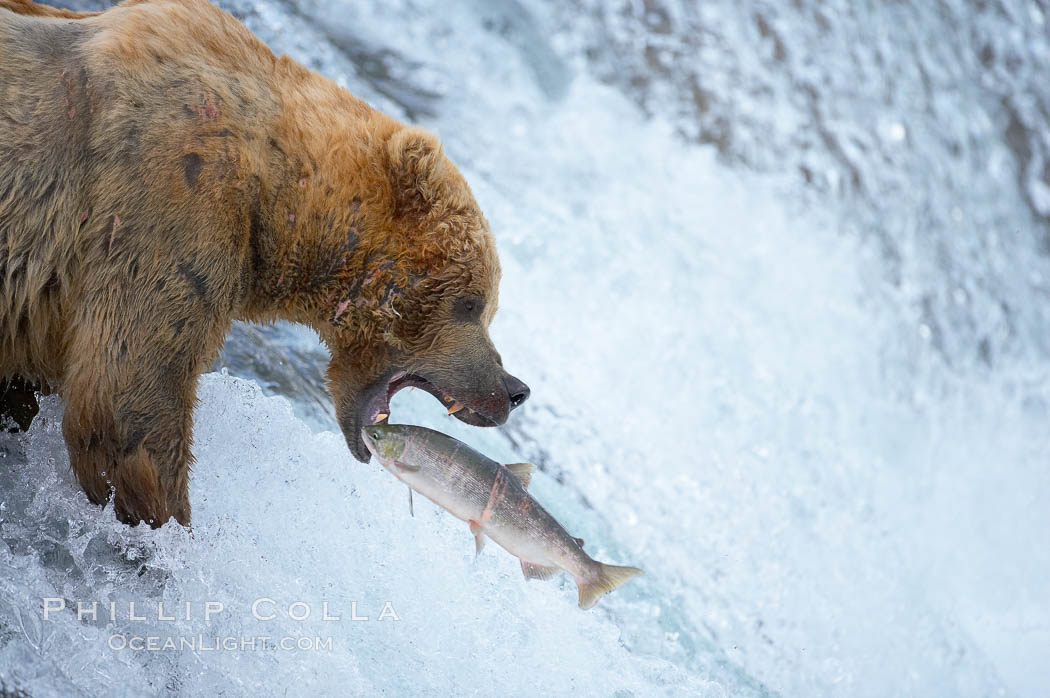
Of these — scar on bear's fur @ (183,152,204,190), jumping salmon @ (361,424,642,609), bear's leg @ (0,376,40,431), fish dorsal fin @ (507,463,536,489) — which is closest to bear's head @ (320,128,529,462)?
fish dorsal fin @ (507,463,536,489)

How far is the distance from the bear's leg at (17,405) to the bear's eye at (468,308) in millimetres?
1268

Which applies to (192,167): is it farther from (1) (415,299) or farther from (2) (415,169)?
(1) (415,299)

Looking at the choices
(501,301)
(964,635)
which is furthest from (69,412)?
(964,635)

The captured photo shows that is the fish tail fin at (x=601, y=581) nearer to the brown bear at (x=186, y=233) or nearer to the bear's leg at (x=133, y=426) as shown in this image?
the brown bear at (x=186, y=233)

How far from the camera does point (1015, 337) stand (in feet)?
27.6

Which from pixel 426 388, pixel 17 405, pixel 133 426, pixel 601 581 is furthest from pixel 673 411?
pixel 133 426

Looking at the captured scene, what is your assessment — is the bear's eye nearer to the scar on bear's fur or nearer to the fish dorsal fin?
the fish dorsal fin

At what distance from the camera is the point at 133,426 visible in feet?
8.89

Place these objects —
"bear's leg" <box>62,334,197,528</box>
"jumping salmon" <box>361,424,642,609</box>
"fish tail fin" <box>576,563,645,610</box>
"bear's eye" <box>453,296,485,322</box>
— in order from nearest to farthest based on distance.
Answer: "bear's leg" <box>62,334,197,528</box> < "jumping salmon" <box>361,424,642,609</box> < "fish tail fin" <box>576,563,645,610</box> < "bear's eye" <box>453,296,485,322</box>

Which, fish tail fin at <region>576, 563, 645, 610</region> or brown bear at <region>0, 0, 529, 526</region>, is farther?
fish tail fin at <region>576, 563, 645, 610</region>

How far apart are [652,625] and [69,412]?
266 cm

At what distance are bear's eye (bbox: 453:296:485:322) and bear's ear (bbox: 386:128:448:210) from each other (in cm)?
29

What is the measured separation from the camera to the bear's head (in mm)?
3025

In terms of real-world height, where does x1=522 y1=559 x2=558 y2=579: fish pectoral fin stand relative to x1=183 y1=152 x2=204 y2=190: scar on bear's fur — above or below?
below
